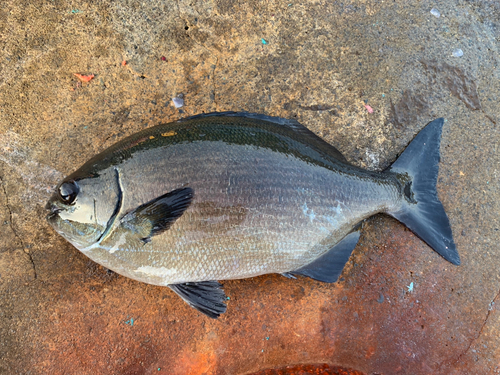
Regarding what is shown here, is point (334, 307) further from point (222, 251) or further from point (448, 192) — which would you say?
point (448, 192)

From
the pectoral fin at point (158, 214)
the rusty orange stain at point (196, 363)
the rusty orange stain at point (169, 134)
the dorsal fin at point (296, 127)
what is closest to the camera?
the pectoral fin at point (158, 214)

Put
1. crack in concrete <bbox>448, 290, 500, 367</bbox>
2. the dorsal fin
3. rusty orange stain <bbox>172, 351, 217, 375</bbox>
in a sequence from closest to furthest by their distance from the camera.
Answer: the dorsal fin → rusty orange stain <bbox>172, 351, 217, 375</bbox> → crack in concrete <bbox>448, 290, 500, 367</bbox>

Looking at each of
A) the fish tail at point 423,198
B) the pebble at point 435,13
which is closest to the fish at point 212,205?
the fish tail at point 423,198

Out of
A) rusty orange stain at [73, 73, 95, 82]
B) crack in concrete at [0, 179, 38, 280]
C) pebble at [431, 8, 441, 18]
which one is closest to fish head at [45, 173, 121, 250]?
crack in concrete at [0, 179, 38, 280]

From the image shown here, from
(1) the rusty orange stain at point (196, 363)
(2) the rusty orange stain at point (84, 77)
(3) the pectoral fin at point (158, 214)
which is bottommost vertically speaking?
(1) the rusty orange stain at point (196, 363)

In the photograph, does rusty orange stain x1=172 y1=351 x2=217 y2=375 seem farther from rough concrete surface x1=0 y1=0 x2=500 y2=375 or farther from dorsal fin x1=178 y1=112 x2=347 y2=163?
dorsal fin x1=178 y1=112 x2=347 y2=163

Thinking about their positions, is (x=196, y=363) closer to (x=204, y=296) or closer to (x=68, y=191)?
(x=204, y=296)

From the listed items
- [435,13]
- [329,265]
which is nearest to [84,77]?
[329,265]

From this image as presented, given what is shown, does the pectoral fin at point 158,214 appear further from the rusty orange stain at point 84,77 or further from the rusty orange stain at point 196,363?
the rusty orange stain at point 84,77

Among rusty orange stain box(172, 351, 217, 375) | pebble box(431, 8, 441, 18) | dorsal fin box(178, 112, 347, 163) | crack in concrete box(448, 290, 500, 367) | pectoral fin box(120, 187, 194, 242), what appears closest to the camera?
pectoral fin box(120, 187, 194, 242)
